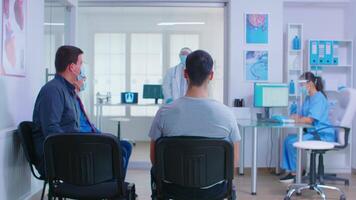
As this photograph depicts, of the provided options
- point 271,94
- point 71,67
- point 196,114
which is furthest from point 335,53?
point 196,114

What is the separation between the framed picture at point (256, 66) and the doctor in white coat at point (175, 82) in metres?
0.82

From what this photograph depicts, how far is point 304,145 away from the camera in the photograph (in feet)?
12.7

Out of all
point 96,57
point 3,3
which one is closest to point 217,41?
point 96,57

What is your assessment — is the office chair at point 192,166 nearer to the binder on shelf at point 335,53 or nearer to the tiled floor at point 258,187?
the tiled floor at point 258,187

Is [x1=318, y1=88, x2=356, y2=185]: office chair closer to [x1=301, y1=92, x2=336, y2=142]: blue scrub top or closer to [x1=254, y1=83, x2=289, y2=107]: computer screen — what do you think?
[x1=301, y1=92, x2=336, y2=142]: blue scrub top

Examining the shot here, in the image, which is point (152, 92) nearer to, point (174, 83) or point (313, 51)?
point (174, 83)

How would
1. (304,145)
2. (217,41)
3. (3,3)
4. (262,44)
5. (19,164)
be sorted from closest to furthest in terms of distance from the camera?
(3,3)
(19,164)
(304,145)
(262,44)
(217,41)

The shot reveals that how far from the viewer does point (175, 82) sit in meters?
5.53

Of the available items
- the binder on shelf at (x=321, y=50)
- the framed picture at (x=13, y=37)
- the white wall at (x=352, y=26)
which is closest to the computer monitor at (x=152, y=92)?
the binder on shelf at (x=321, y=50)

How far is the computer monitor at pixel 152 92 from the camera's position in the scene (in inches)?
229

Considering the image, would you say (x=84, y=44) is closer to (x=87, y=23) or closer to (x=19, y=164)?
(x=87, y=23)

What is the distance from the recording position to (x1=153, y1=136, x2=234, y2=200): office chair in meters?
2.02

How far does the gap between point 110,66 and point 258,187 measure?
2744mm

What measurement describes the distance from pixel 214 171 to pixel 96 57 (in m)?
4.17
